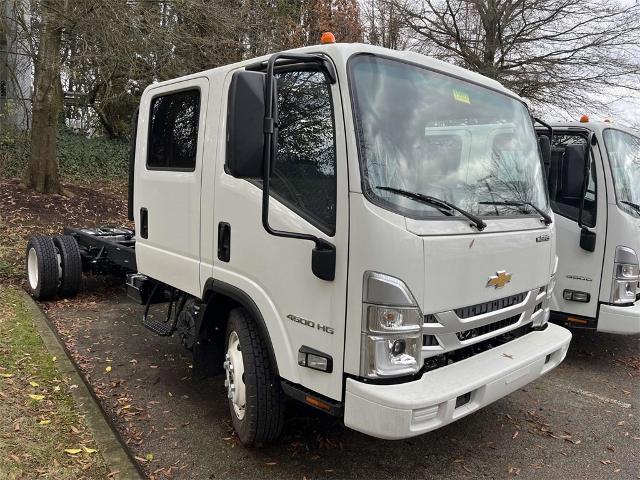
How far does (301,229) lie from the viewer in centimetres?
288

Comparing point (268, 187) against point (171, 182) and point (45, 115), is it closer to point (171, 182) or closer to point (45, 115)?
point (171, 182)

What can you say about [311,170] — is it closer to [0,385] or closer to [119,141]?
[0,385]

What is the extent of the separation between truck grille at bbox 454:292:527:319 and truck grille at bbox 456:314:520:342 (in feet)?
0.30

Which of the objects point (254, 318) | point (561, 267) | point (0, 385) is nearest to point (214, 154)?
point (254, 318)

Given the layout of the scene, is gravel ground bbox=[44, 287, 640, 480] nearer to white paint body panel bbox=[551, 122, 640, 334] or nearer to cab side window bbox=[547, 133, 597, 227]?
white paint body panel bbox=[551, 122, 640, 334]

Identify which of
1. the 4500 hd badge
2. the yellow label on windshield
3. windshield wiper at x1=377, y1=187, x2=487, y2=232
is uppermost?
the yellow label on windshield

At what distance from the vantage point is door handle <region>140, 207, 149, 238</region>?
15.0 feet

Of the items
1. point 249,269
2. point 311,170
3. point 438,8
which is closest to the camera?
point 311,170

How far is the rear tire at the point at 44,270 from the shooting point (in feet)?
21.4

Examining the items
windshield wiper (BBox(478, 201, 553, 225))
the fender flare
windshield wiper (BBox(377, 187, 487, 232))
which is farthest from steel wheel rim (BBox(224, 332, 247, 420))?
windshield wiper (BBox(478, 201, 553, 225))

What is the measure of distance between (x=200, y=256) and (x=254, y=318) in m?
0.78

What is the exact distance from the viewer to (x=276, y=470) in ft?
10.7

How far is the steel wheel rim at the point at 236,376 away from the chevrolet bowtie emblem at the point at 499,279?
5.10 ft

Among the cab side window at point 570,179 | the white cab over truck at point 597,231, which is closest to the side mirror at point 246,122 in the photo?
the cab side window at point 570,179
